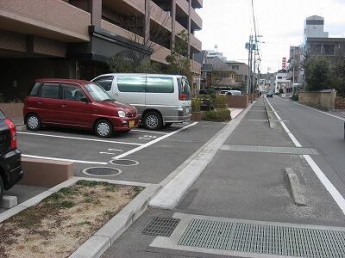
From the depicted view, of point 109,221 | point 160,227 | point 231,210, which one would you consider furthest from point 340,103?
point 109,221

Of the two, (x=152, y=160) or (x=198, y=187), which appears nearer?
(x=198, y=187)

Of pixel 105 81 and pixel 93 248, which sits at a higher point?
pixel 105 81

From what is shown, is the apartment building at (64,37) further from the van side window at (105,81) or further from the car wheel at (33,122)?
the car wheel at (33,122)

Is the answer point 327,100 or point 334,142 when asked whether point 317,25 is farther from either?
point 334,142

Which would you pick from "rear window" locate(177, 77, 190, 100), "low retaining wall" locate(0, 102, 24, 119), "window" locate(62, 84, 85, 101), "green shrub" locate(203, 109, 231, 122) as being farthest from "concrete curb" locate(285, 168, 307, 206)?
"green shrub" locate(203, 109, 231, 122)

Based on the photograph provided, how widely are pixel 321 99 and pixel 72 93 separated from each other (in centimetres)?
4039

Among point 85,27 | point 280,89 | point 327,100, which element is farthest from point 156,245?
point 280,89

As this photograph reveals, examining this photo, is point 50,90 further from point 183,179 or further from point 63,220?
point 63,220

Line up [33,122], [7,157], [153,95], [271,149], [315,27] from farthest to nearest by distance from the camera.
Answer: [315,27], [153,95], [33,122], [271,149], [7,157]

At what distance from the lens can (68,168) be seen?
23.4 ft

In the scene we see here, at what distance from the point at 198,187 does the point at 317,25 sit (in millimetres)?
112304

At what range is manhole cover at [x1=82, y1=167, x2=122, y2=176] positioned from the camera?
8.09 metres

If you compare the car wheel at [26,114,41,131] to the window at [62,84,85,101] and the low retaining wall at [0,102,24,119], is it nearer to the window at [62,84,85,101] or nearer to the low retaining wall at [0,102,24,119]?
the window at [62,84,85,101]

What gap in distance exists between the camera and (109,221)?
206 inches
